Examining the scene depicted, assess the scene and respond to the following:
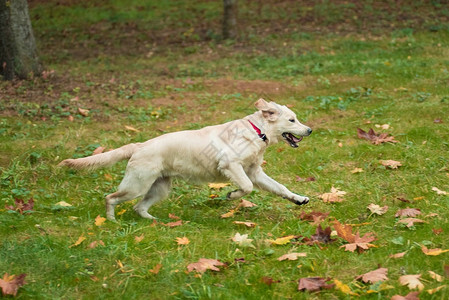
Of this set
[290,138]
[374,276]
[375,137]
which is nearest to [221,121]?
[375,137]

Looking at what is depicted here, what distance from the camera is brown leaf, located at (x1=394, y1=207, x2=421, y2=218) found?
5637 mm

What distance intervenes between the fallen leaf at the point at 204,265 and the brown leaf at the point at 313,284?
71cm

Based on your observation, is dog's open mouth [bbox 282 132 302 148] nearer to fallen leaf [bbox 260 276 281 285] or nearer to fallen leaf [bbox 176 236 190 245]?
fallen leaf [bbox 176 236 190 245]

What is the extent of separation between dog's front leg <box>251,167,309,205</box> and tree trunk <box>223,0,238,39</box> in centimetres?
1081

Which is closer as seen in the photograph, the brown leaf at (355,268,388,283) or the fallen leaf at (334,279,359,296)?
the fallen leaf at (334,279,359,296)

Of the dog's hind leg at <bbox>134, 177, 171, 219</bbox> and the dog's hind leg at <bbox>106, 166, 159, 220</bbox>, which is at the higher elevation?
the dog's hind leg at <bbox>106, 166, 159, 220</bbox>

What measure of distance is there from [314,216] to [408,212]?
0.96 meters

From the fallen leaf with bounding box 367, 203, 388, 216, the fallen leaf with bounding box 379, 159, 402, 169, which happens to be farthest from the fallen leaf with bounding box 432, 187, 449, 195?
the fallen leaf with bounding box 379, 159, 402, 169

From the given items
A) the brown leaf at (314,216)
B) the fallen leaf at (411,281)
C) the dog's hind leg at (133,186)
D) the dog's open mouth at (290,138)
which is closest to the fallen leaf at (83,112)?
the dog's hind leg at (133,186)

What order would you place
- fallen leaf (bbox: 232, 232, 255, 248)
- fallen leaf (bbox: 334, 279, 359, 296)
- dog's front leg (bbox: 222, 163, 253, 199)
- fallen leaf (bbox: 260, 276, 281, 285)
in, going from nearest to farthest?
fallen leaf (bbox: 334, 279, 359, 296) → fallen leaf (bbox: 260, 276, 281, 285) → fallen leaf (bbox: 232, 232, 255, 248) → dog's front leg (bbox: 222, 163, 253, 199)

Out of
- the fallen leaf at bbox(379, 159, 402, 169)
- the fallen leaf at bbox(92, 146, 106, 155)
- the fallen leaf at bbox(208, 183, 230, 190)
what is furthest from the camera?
the fallen leaf at bbox(92, 146, 106, 155)

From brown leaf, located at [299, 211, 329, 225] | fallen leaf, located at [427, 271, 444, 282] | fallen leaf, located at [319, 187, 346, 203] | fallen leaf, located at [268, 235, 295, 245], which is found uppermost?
fallen leaf, located at [427, 271, 444, 282]

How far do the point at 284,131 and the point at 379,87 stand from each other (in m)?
5.62

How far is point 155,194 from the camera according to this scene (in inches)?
252
